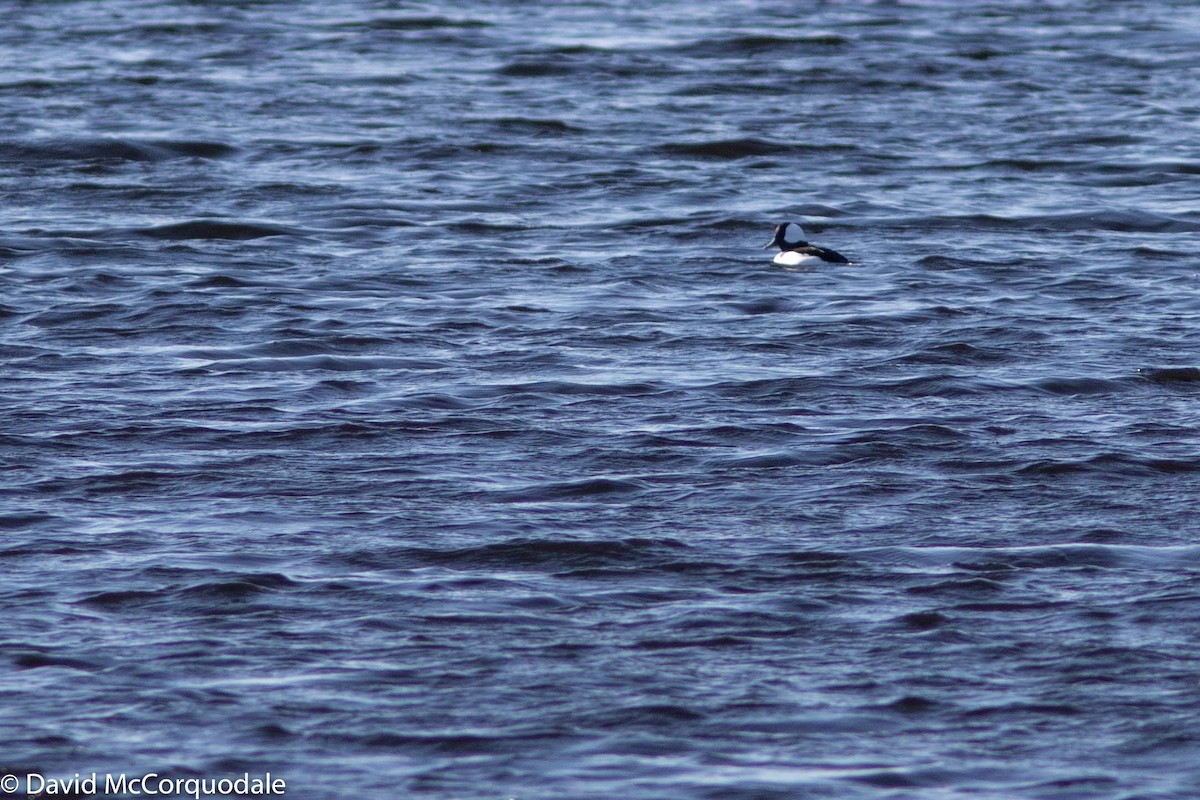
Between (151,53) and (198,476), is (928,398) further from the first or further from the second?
(151,53)

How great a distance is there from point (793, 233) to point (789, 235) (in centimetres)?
6

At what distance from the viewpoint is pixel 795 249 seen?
16.2 meters

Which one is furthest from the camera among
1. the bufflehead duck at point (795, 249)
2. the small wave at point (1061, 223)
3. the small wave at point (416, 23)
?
the small wave at point (416, 23)

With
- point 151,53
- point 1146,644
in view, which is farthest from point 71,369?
point 151,53

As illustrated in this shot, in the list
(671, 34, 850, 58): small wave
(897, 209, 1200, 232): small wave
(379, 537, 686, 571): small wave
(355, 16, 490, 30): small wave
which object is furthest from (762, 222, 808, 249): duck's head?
(355, 16, 490, 30): small wave

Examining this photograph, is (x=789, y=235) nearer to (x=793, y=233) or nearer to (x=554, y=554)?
(x=793, y=233)

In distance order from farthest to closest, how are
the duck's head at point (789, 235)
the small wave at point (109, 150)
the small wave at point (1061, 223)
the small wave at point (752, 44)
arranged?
1. the small wave at point (752, 44)
2. the small wave at point (109, 150)
3. the small wave at point (1061, 223)
4. the duck's head at point (789, 235)

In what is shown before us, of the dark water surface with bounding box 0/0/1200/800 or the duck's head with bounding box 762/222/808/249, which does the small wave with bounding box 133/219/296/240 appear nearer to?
the dark water surface with bounding box 0/0/1200/800

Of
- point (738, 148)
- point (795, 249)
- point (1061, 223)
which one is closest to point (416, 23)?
point (738, 148)

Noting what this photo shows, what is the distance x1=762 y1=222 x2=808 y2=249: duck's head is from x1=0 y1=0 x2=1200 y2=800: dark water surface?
1.11 ft

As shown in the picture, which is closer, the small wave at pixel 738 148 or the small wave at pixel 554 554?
the small wave at pixel 554 554

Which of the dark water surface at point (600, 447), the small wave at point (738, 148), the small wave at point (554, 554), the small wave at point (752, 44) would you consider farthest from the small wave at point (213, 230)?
the small wave at point (752, 44)

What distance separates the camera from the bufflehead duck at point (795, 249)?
15984 mm

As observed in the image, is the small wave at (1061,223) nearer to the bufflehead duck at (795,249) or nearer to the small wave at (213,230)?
the bufflehead duck at (795,249)
